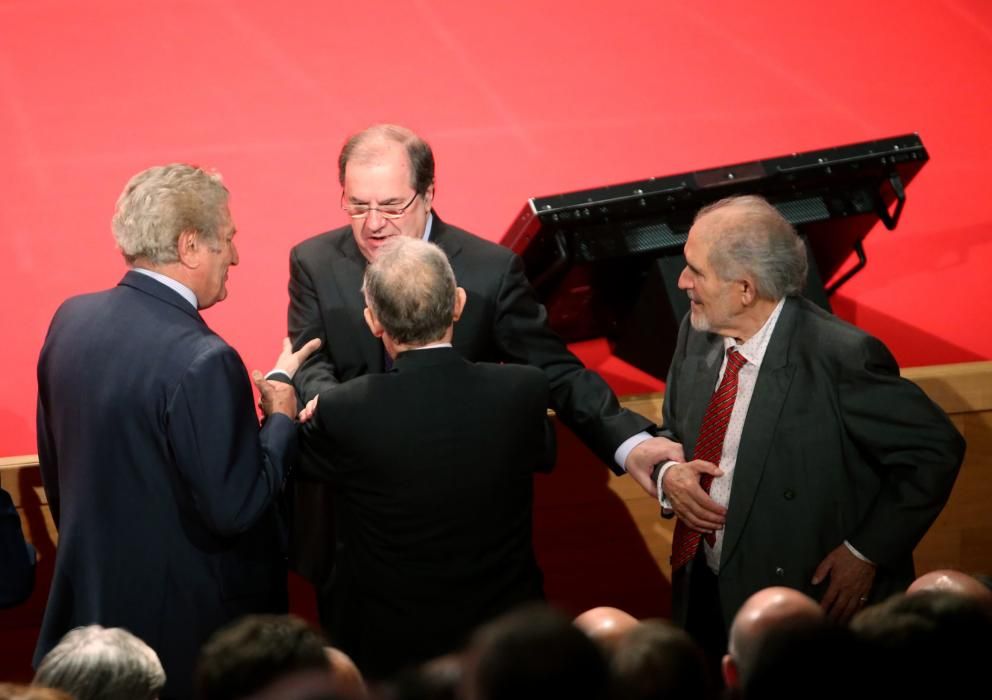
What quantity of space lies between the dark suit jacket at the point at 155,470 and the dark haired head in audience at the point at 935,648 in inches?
55.2


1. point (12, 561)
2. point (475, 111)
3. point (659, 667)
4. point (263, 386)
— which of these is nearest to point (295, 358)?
point (263, 386)

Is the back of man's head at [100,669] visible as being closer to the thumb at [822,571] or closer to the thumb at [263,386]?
the thumb at [263,386]

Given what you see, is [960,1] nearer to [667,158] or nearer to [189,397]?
[667,158]

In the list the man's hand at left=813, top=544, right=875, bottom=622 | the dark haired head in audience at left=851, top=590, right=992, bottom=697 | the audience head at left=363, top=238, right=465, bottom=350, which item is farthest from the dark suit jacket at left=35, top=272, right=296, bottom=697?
the dark haired head in audience at left=851, top=590, right=992, bottom=697

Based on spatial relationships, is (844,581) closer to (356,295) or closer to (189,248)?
(356,295)

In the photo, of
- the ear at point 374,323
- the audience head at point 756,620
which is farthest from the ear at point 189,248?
the audience head at point 756,620

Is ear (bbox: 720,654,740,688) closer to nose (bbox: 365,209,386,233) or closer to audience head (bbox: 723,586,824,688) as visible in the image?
audience head (bbox: 723,586,824,688)

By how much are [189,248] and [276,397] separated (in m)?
0.39

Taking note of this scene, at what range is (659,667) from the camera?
1.68m

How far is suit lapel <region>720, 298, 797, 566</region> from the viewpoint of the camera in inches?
116

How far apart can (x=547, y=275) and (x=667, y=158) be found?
1.56 m

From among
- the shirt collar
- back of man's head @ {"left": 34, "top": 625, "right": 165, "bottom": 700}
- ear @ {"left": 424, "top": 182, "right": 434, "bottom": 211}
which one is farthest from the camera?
ear @ {"left": 424, "top": 182, "right": 434, "bottom": 211}

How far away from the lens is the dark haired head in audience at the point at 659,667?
5.35 feet

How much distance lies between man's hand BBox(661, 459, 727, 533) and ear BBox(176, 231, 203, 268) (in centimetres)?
117
